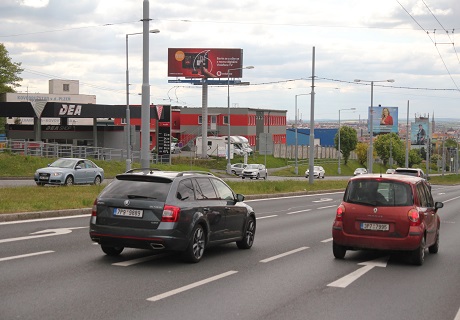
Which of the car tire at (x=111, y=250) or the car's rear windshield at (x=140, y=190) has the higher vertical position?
the car's rear windshield at (x=140, y=190)

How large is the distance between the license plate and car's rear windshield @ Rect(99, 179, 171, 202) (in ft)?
11.4

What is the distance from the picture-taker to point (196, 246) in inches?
475

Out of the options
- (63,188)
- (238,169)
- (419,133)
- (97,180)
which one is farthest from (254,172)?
(419,133)

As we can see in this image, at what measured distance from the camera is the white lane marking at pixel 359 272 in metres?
10.4

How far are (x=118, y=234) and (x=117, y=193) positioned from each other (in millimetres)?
716

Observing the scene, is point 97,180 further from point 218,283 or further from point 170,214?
point 218,283

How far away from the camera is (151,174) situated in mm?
12203

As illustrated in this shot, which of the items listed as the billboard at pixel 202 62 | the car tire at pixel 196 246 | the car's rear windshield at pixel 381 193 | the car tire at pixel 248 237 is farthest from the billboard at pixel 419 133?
the car tire at pixel 196 246

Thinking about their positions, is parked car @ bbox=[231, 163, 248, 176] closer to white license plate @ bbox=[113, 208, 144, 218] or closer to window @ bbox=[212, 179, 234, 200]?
window @ bbox=[212, 179, 234, 200]

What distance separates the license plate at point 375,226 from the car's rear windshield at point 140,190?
3468 millimetres

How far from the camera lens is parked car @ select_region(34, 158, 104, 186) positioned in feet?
110

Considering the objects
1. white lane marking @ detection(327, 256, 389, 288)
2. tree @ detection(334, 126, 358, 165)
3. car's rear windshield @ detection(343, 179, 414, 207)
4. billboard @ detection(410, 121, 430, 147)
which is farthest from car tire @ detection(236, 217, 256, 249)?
tree @ detection(334, 126, 358, 165)

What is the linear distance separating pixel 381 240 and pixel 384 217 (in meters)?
0.39

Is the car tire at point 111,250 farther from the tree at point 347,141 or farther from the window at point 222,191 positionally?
the tree at point 347,141
